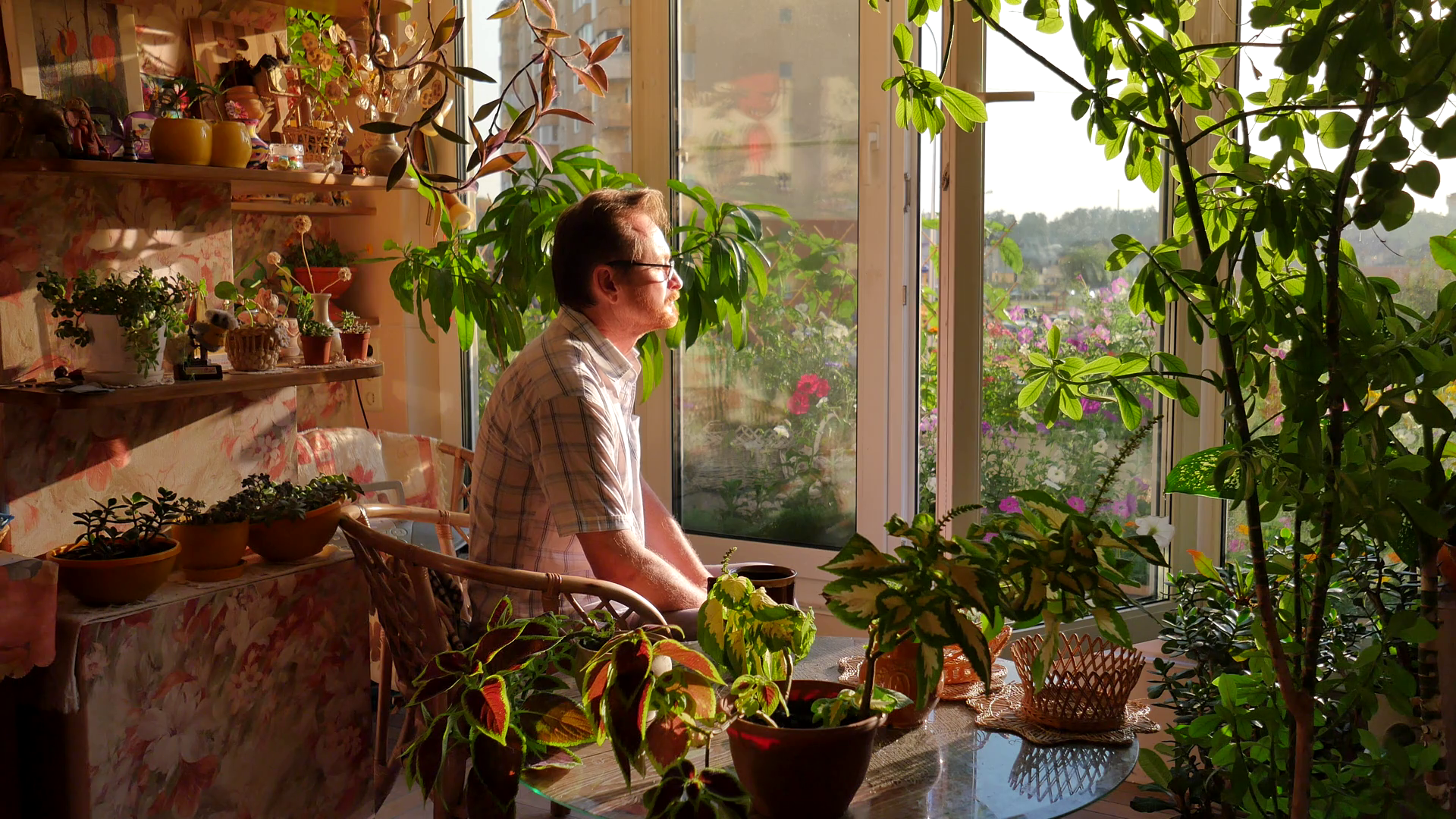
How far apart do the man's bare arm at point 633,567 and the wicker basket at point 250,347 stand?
2.82ft

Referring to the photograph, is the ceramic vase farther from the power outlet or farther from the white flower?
the white flower

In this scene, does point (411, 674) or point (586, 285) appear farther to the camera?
point (586, 285)

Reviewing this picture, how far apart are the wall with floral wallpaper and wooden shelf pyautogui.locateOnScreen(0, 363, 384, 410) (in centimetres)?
7

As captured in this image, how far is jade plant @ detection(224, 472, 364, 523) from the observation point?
199cm

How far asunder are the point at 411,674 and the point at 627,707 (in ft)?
3.38

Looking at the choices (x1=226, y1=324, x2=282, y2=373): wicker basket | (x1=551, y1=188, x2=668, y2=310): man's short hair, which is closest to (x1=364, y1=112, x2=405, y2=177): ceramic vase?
(x1=226, y1=324, x2=282, y2=373): wicker basket

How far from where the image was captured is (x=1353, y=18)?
916 millimetres

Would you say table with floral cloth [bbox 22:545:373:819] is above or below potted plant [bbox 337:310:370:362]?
below

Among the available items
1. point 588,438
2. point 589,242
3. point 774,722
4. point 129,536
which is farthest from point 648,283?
point 774,722

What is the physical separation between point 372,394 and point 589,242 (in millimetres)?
1824

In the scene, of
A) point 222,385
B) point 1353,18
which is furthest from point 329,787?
point 1353,18

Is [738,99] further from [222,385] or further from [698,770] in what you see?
[698,770]

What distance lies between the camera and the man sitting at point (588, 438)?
6.43ft

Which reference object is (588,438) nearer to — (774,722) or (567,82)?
(774,722)
